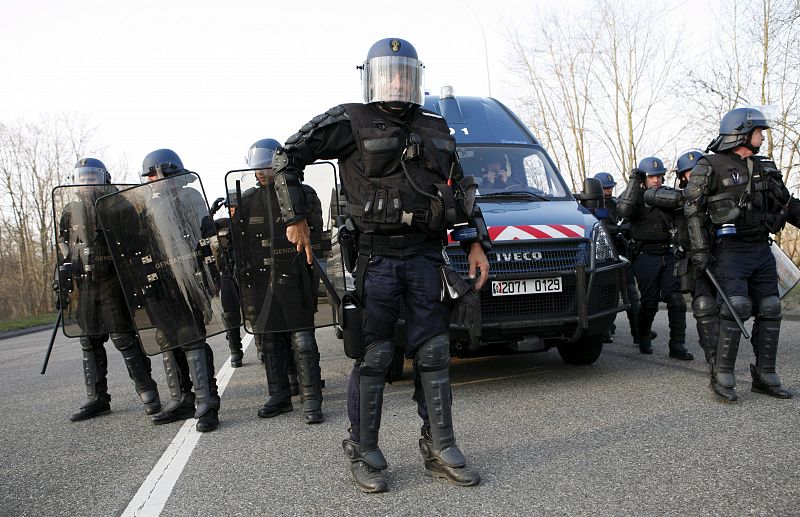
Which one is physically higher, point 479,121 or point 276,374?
point 479,121

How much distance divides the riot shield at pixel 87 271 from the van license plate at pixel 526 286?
314 cm

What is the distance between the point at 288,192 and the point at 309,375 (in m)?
2.04

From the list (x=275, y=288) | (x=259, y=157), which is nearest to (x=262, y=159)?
(x=259, y=157)

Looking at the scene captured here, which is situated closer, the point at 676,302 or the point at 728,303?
the point at 728,303

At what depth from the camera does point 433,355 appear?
3461 millimetres

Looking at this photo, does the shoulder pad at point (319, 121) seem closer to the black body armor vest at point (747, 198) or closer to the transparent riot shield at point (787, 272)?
the black body armor vest at point (747, 198)

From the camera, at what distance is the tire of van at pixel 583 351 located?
6105mm

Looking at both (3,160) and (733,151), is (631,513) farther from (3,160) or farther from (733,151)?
(3,160)

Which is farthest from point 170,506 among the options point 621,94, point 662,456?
point 621,94

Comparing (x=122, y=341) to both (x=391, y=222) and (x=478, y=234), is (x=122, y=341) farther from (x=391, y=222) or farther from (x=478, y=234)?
(x=478, y=234)

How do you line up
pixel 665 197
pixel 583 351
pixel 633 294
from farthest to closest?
pixel 633 294, pixel 583 351, pixel 665 197

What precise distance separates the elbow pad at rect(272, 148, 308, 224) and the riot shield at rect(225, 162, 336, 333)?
1603 mm

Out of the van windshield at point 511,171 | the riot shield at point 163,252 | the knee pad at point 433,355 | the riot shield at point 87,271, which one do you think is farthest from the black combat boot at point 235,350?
the knee pad at point 433,355

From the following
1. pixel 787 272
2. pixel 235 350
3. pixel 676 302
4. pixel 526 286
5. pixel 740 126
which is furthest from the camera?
pixel 235 350
